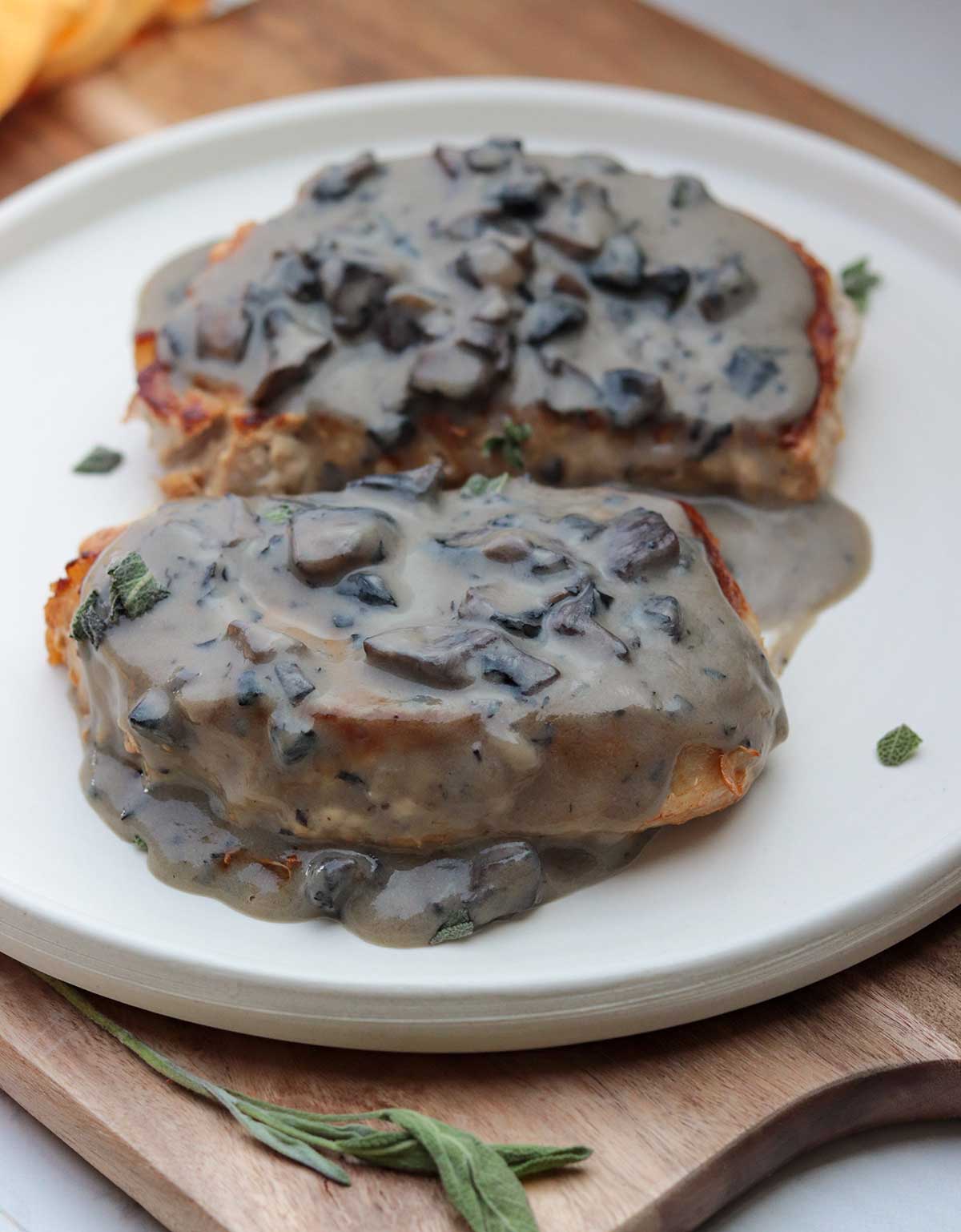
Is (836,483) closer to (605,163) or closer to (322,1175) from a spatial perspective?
(605,163)

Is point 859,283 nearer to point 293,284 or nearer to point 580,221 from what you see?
point 580,221

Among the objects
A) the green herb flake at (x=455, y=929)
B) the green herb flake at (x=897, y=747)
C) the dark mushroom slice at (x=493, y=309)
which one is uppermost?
the dark mushroom slice at (x=493, y=309)

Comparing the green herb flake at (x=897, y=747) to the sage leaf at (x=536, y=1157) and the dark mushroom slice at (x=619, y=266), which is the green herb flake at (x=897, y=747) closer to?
the sage leaf at (x=536, y=1157)

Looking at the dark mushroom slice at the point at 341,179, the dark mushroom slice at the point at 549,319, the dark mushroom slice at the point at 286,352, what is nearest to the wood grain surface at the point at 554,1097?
the dark mushroom slice at the point at 286,352

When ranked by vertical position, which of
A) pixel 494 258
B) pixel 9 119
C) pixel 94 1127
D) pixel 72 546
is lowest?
pixel 94 1127

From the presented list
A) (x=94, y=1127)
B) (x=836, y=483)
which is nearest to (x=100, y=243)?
(x=836, y=483)

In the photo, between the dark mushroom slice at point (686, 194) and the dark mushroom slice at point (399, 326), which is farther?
the dark mushroom slice at point (686, 194)
